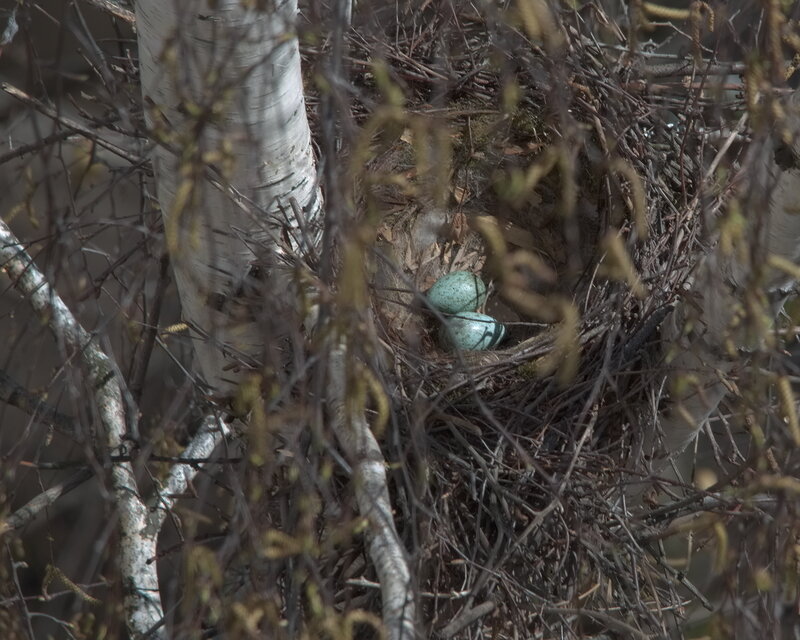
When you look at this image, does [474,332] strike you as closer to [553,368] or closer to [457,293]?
[457,293]

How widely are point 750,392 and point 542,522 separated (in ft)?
3.09

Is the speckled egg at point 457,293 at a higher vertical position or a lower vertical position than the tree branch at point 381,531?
lower

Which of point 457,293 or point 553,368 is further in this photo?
point 457,293

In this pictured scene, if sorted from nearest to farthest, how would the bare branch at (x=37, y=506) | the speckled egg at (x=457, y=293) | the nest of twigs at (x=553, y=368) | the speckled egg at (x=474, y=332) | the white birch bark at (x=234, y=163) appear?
1. the white birch bark at (x=234, y=163)
2. the nest of twigs at (x=553, y=368)
3. the bare branch at (x=37, y=506)
4. the speckled egg at (x=474, y=332)
5. the speckled egg at (x=457, y=293)

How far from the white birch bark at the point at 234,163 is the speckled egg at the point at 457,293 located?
856 millimetres

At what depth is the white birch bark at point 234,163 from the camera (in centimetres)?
135

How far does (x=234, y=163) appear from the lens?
4.20ft

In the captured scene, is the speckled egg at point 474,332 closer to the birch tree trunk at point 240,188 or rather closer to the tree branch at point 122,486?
the birch tree trunk at point 240,188

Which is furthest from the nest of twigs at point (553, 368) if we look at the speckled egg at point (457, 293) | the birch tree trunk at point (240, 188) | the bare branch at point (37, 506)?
the bare branch at point (37, 506)

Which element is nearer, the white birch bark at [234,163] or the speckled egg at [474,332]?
the white birch bark at [234,163]

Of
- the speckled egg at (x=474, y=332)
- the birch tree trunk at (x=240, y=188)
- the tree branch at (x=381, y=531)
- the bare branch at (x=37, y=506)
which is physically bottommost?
the speckled egg at (x=474, y=332)

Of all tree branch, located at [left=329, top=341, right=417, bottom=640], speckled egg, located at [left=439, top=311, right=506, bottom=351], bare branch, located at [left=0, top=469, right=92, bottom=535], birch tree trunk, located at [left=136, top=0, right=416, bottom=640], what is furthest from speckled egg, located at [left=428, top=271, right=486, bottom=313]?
tree branch, located at [left=329, top=341, right=417, bottom=640]

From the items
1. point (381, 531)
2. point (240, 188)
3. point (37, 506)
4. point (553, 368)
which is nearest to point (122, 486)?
point (37, 506)

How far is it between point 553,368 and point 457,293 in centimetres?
58
